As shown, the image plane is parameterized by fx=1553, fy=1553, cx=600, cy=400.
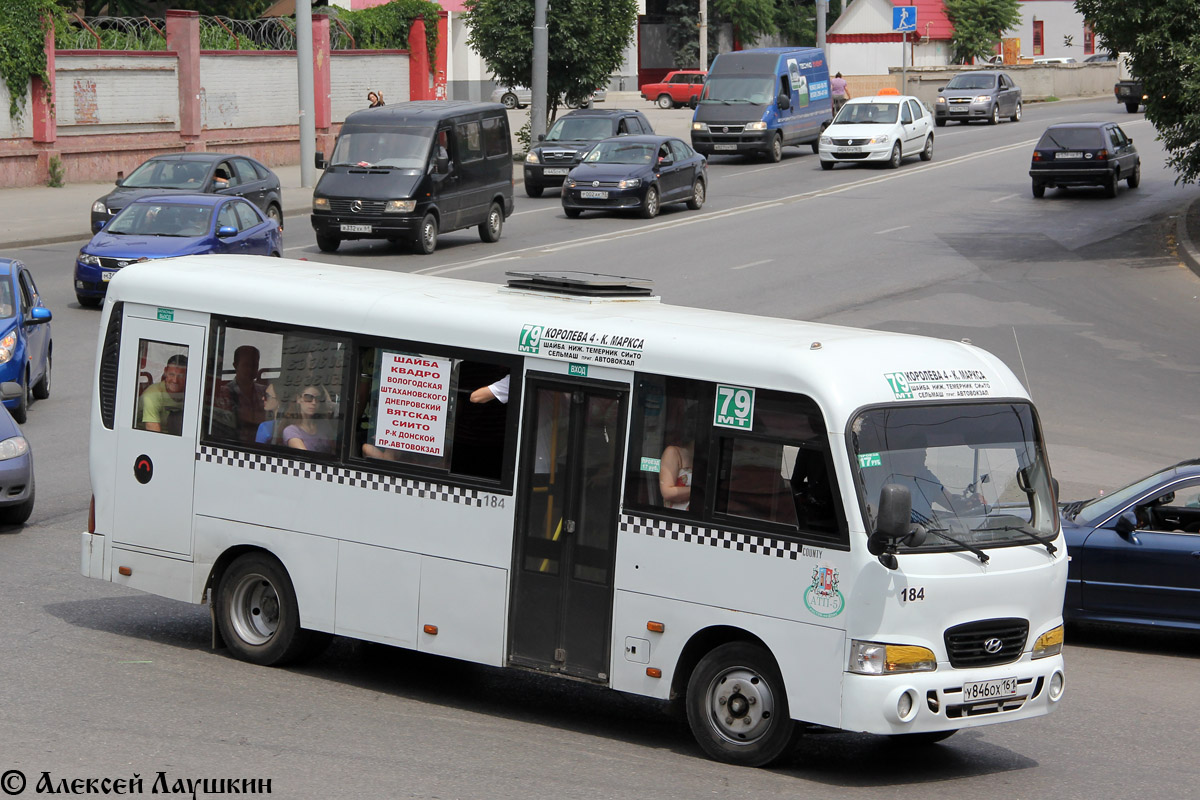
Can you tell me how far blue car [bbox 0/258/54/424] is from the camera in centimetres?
1611

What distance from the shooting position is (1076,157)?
3578 cm

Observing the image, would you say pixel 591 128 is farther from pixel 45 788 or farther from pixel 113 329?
pixel 45 788

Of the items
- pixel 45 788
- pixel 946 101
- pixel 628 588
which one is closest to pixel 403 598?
pixel 628 588

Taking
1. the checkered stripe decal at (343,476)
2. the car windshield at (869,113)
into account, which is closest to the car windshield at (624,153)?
the car windshield at (869,113)

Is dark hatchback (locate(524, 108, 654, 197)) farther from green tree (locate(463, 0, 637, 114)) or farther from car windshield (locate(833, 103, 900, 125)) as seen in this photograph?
car windshield (locate(833, 103, 900, 125))

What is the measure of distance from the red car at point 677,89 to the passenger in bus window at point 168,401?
66722 mm

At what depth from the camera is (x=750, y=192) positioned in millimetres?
38062

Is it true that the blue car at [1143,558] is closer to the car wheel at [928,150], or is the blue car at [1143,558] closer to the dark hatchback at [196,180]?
the dark hatchback at [196,180]

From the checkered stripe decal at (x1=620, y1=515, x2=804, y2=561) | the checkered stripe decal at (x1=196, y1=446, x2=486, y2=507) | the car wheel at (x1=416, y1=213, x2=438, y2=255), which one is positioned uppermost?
the car wheel at (x1=416, y1=213, x2=438, y2=255)

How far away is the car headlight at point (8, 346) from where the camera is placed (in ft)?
52.7

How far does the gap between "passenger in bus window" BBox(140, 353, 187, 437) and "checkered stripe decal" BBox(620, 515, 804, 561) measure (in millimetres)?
3232

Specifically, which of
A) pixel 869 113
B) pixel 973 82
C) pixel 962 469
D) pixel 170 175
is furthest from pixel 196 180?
A: pixel 973 82

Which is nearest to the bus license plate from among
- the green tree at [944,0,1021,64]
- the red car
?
the red car

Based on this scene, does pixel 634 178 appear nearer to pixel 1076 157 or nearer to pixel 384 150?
pixel 384 150
